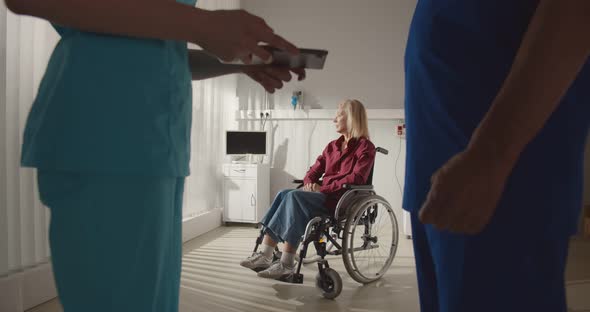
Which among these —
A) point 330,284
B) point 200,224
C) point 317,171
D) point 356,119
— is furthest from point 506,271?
point 200,224

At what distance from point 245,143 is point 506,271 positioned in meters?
4.53

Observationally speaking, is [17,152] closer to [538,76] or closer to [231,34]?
[231,34]

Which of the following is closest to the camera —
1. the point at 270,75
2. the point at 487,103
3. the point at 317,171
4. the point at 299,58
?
the point at 487,103

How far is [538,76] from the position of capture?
0.34m

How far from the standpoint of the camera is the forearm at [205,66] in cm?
77

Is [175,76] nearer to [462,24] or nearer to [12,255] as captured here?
[462,24]

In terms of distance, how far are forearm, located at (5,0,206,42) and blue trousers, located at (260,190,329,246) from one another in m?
2.12

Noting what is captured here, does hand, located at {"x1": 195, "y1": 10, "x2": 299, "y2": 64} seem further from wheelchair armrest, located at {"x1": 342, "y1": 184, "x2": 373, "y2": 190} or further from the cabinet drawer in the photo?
the cabinet drawer

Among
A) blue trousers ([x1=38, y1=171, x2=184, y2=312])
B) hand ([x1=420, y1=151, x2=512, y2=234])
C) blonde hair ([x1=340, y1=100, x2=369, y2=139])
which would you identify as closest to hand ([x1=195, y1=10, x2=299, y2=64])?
blue trousers ([x1=38, y1=171, x2=184, y2=312])

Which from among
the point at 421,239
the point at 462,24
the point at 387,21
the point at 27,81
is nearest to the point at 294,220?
the point at 27,81

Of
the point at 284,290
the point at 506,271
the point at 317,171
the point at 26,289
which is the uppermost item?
the point at 506,271

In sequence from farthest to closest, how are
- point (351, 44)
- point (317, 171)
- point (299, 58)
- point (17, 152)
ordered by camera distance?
point (351, 44), point (317, 171), point (17, 152), point (299, 58)

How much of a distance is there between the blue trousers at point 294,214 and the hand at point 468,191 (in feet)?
7.18

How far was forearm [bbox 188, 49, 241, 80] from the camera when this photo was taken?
77 cm
